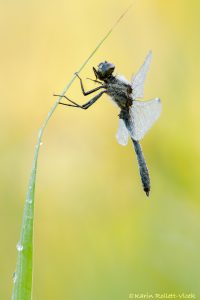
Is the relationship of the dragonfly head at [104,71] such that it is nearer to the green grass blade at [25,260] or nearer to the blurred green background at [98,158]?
the blurred green background at [98,158]

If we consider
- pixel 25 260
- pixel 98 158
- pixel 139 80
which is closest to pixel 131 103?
pixel 139 80

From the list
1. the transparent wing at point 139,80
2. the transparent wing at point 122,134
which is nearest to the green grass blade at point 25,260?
the transparent wing at point 139,80

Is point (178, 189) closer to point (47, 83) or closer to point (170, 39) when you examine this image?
point (170, 39)

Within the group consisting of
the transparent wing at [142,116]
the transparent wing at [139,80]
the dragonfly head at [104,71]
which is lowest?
the transparent wing at [142,116]

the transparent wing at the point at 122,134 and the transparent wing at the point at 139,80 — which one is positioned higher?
the transparent wing at the point at 139,80

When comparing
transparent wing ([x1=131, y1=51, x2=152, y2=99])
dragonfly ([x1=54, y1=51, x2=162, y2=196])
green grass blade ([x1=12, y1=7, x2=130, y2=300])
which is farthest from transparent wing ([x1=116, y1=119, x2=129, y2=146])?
green grass blade ([x1=12, y1=7, x2=130, y2=300])

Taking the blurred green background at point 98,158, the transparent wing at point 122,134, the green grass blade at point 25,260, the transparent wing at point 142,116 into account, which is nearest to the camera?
the green grass blade at point 25,260

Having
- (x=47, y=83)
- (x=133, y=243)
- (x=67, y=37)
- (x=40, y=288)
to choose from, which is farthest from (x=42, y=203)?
(x=67, y=37)
